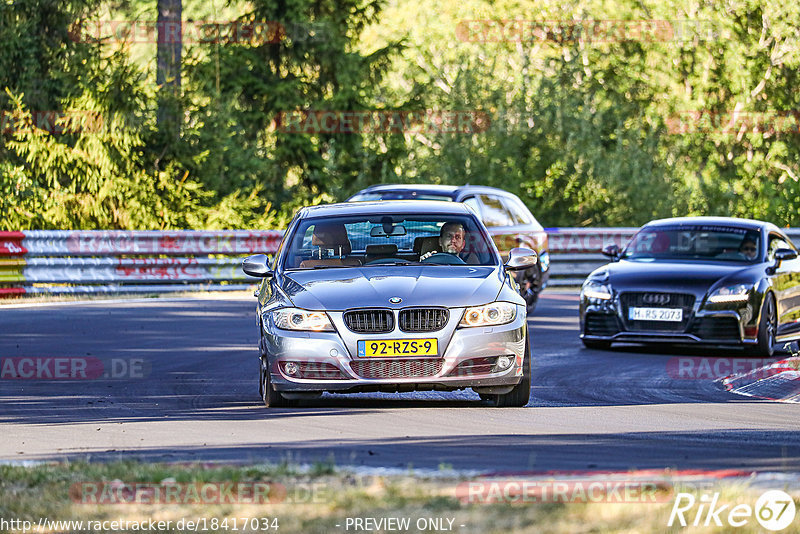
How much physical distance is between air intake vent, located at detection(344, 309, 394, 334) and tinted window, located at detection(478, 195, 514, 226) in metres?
10.3

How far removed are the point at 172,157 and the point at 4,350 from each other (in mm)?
14778

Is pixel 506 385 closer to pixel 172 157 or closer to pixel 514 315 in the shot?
pixel 514 315

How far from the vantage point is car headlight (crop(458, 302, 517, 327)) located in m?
10.8

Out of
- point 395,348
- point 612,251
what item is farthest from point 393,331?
point 612,251

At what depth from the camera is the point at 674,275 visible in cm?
1628

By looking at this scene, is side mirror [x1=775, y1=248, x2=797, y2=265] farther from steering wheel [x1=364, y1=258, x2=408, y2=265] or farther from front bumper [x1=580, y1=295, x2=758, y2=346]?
steering wheel [x1=364, y1=258, x2=408, y2=265]

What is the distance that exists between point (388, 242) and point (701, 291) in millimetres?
4993

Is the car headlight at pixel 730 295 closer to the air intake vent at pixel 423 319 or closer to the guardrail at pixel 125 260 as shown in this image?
the air intake vent at pixel 423 319

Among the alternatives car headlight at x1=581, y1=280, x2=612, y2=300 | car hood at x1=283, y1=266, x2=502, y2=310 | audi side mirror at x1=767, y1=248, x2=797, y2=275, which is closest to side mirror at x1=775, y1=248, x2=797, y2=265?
audi side mirror at x1=767, y1=248, x2=797, y2=275

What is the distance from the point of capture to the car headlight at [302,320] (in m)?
10.7

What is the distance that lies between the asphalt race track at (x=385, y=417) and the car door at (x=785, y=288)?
0.85 meters

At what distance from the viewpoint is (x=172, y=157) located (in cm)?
3023

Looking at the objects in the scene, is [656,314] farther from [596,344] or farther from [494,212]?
[494,212]

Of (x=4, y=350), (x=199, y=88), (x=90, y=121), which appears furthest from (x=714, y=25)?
(x=4, y=350)
